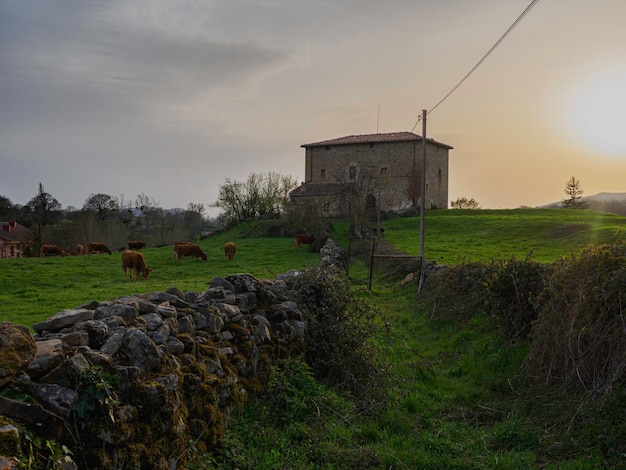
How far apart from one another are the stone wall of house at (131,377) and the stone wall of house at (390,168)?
161ft

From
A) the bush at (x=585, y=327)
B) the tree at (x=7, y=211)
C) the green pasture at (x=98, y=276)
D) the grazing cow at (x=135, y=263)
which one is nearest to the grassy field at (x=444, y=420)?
the green pasture at (x=98, y=276)

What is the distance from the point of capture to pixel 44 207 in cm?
5931

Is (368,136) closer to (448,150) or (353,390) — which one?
(448,150)

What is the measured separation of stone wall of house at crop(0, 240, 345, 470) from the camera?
2959mm

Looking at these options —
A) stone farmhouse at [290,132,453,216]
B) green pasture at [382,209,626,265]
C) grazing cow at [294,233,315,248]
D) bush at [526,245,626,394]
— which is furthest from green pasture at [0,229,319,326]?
stone farmhouse at [290,132,453,216]

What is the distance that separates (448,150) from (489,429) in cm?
6103

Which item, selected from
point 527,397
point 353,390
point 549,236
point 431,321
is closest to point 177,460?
point 353,390

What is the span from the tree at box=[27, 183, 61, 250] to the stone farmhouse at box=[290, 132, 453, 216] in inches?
1065

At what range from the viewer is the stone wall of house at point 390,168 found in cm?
5656

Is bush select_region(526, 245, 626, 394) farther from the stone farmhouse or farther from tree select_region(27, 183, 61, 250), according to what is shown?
tree select_region(27, 183, 61, 250)

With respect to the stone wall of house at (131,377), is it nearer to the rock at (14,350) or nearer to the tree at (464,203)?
the rock at (14,350)

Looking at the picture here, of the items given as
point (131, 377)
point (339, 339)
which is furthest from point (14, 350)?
point (339, 339)

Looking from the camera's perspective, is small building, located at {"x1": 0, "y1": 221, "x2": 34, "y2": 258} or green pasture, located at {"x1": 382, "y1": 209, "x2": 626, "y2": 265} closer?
green pasture, located at {"x1": 382, "y1": 209, "x2": 626, "y2": 265}

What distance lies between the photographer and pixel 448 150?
210ft
